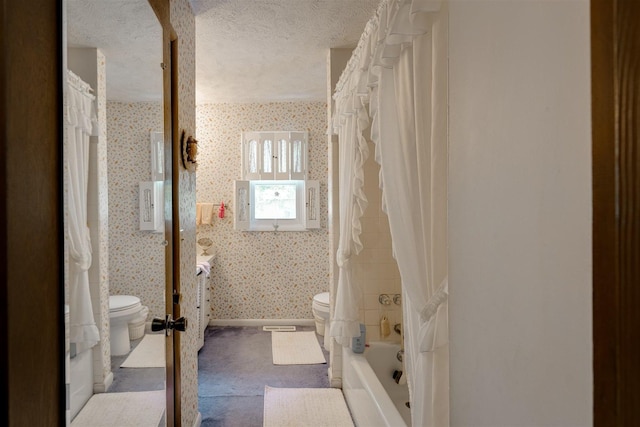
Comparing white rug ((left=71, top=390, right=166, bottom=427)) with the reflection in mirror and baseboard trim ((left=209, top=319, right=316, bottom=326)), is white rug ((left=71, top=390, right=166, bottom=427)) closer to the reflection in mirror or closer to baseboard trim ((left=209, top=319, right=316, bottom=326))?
the reflection in mirror

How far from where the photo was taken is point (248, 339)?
4.39 metres

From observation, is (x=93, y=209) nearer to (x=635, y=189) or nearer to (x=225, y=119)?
(x=635, y=189)

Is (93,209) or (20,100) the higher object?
(20,100)

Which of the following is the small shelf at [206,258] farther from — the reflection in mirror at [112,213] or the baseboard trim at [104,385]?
the baseboard trim at [104,385]

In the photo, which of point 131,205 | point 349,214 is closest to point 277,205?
point 349,214

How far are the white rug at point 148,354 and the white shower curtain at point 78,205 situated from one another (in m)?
0.34

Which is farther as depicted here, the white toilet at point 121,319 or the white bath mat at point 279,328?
the white bath mat at point 279,328

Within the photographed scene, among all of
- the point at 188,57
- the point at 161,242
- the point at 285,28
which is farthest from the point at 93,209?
the point at 285,28

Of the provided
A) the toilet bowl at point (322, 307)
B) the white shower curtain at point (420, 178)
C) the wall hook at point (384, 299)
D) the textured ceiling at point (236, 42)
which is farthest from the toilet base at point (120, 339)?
the toilet bowl at point (322, 307)

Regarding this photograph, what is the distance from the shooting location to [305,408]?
9.43 feet

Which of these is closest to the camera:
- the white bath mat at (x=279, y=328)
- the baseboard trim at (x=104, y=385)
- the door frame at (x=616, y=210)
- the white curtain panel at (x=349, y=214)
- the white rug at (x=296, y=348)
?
the door frame at (x=616, y=210)

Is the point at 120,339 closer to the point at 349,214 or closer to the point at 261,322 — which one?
the point at 349,214

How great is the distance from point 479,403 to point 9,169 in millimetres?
906

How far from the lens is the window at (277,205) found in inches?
191
